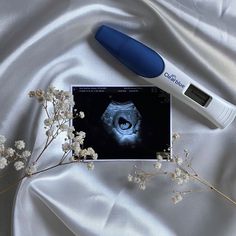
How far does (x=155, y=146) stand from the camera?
31.6 inches

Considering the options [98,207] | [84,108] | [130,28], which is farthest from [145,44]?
[98,207]

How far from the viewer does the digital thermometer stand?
0.77 meters

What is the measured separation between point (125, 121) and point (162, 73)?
0.30 feet

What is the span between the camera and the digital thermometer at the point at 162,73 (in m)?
0.77

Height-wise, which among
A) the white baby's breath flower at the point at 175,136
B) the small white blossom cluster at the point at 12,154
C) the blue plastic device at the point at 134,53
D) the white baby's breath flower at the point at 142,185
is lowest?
the small white blossom cluster at the point at 12,154

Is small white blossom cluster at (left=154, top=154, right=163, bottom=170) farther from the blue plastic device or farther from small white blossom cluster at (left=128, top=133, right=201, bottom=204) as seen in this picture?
the blue plastic device

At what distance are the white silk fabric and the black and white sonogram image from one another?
0.05 feet

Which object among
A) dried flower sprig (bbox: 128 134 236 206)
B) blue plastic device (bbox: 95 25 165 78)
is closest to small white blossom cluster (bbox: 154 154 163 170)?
dried flower sprig (bbox: 128 134 236 206)

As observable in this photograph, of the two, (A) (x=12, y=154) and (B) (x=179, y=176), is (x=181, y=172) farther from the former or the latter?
(A) (x=12, y=154)

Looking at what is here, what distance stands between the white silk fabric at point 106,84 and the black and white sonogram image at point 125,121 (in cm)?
2

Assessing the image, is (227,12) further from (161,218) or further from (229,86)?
(161,218)

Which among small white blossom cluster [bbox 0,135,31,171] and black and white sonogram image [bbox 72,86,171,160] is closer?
small white blossom cluster [bbox 0,135,31,171]

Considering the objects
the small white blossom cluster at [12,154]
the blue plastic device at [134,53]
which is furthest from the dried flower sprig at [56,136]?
the blue plastic device at [134,53]

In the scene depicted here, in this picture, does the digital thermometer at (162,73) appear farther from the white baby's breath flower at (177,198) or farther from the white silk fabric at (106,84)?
the white baby's breath flower at (177,198)
